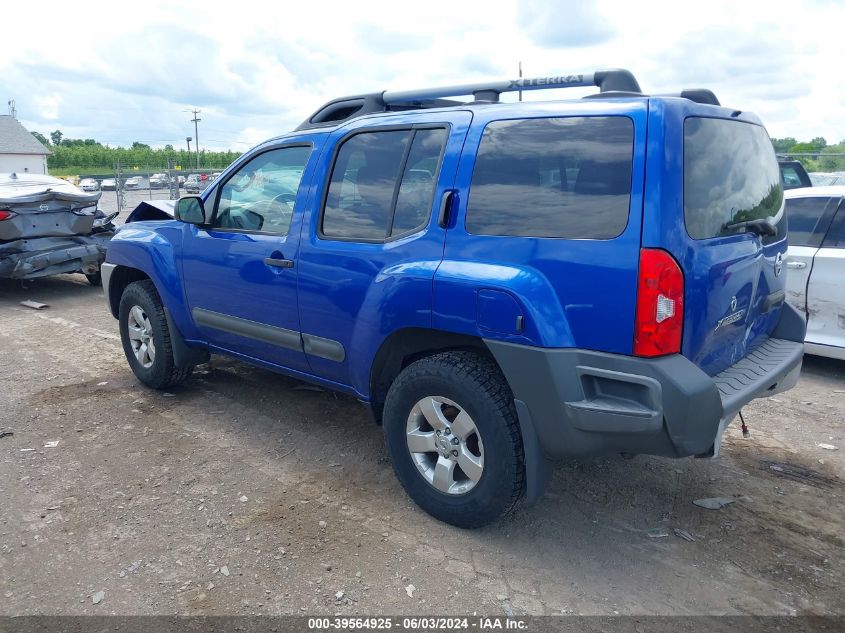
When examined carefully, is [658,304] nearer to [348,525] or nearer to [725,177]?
[725,177]

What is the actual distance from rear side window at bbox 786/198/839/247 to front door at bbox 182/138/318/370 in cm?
422

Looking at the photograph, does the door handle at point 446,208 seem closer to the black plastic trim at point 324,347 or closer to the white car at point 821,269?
the black plastic trim at point 324,347

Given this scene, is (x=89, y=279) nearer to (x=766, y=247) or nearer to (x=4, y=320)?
(x=4, y=320)

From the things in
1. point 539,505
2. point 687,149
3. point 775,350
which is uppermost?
point 687,149

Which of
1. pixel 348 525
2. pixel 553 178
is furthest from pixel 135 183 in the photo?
pixel 553 178

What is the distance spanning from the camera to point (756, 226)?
3.35m

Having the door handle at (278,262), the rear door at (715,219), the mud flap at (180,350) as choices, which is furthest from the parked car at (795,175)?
the mud flap at (180,350)

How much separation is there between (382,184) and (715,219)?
65.1 inches

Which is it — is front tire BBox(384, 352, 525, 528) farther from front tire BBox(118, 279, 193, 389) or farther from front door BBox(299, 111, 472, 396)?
front tire BBox(118, 279, 193, 389)

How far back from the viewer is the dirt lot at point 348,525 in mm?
2994

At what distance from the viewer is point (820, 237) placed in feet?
19.4

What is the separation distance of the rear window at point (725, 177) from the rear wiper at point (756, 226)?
1 cm

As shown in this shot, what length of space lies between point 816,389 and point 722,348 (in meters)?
2.96

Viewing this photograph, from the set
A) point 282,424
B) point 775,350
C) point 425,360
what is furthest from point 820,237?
point 282,424
